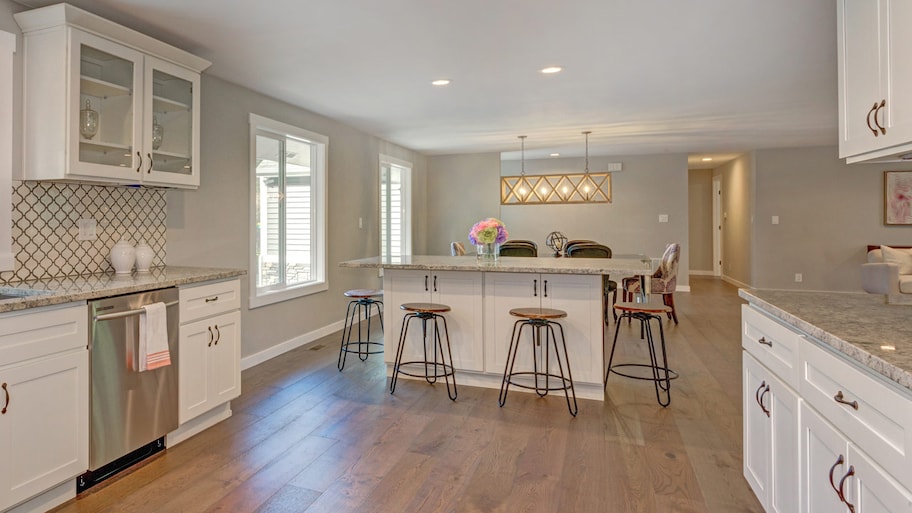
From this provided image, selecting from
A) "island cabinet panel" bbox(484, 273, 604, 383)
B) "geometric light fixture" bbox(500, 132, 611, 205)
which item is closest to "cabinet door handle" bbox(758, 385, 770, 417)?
"island cabinet panel" bbox(484, 273, 604, 383)

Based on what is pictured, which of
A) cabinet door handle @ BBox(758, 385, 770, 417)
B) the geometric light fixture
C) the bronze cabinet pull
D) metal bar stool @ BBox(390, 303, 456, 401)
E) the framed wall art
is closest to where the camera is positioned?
the bronze cabinet pull

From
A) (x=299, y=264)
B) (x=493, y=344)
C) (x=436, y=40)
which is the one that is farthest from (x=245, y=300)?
(x=436, y=40)

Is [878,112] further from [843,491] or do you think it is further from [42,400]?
[42,400]

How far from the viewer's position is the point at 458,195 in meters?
7.45

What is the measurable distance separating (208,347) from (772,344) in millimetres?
2692

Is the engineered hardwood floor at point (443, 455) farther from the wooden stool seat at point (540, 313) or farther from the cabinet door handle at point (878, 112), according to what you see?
the cabinet door handle at point (878, 112)

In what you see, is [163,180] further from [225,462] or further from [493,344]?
[493,344]

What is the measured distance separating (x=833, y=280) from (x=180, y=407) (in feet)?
28.1

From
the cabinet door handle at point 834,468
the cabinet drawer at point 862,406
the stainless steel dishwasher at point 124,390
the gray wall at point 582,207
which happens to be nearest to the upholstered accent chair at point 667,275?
the gray wall at point 582,207

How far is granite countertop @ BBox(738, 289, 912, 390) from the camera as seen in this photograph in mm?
1054

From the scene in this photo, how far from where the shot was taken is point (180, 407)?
2531 millimetres

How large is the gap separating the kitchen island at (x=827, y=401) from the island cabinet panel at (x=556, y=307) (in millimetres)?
1219

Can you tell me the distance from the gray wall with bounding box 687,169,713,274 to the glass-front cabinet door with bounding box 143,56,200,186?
9840 mm

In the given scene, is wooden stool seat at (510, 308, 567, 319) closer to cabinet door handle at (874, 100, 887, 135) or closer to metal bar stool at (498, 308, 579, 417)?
metal bar stool at (498, 308, 579, 417)
